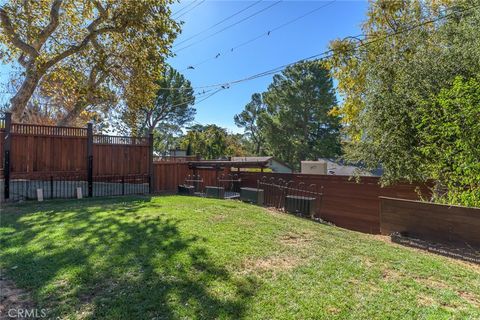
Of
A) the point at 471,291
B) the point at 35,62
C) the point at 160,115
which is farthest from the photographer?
the point at 160,115

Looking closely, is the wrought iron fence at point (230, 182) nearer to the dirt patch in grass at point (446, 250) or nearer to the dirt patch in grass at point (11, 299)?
the dirt patch in grass at point (446, 250)

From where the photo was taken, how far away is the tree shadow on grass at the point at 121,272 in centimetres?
253

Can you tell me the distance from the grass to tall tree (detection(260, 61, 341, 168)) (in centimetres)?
2367

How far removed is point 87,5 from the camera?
32.4ft

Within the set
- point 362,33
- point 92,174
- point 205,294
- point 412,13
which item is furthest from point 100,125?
point 205,294

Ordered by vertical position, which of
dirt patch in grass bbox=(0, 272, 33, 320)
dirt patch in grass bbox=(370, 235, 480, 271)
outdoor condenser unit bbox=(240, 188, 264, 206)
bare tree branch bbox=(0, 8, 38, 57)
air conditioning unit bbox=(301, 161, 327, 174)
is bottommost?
dirt patch in grass bbox=(370, 235, 480, 271)

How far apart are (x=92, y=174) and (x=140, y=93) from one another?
3.64m

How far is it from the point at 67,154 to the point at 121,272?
774 cm

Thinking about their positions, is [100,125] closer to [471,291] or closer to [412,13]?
[412,13]

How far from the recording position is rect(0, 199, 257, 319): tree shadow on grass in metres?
2.53

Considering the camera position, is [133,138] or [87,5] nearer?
[87,5]

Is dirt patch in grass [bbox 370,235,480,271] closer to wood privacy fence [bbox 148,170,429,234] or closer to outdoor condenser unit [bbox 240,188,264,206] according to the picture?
wood privacy fence [bbox 148,170,429,234]

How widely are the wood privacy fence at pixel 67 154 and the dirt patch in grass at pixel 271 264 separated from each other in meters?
7.94

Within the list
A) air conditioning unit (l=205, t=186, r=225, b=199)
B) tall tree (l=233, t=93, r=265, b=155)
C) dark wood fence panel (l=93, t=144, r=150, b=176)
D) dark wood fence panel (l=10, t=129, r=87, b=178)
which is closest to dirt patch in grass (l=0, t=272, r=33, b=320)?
dark wood fence panel (l=10, t=129, r=87, b=178)
